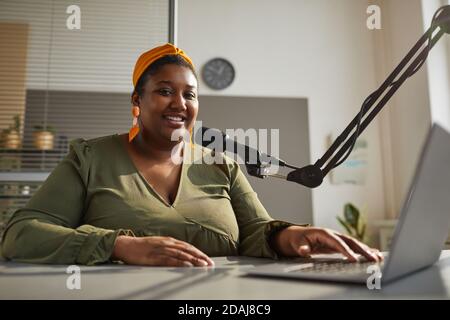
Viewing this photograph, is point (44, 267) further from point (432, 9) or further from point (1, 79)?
point (432, 9)

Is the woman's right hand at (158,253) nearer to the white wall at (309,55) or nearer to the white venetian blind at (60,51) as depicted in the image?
the white venetian blind at (60,51)

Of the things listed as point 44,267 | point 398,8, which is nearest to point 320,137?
point 398,8

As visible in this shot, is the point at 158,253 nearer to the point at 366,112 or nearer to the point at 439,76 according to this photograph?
the point at 366,112

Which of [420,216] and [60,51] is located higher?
[60,51]

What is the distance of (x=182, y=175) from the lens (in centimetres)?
125

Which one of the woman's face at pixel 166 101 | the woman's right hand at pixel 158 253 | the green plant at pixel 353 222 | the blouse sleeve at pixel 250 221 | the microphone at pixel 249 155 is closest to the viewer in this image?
the woman's right hand at pixel 158 253

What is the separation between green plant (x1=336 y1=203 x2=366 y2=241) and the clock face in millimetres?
1622

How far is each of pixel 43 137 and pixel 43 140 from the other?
0.9 inches

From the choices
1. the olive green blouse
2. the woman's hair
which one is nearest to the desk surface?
the olive green blouse

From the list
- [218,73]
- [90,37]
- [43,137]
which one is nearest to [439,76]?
[218,73]

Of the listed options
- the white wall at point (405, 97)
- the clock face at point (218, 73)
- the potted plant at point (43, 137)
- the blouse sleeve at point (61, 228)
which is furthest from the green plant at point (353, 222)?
the blouse sleeve at point (61, 228)

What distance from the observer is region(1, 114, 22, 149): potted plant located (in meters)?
2.29

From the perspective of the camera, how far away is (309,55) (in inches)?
171

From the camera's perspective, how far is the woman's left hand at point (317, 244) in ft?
2.90
